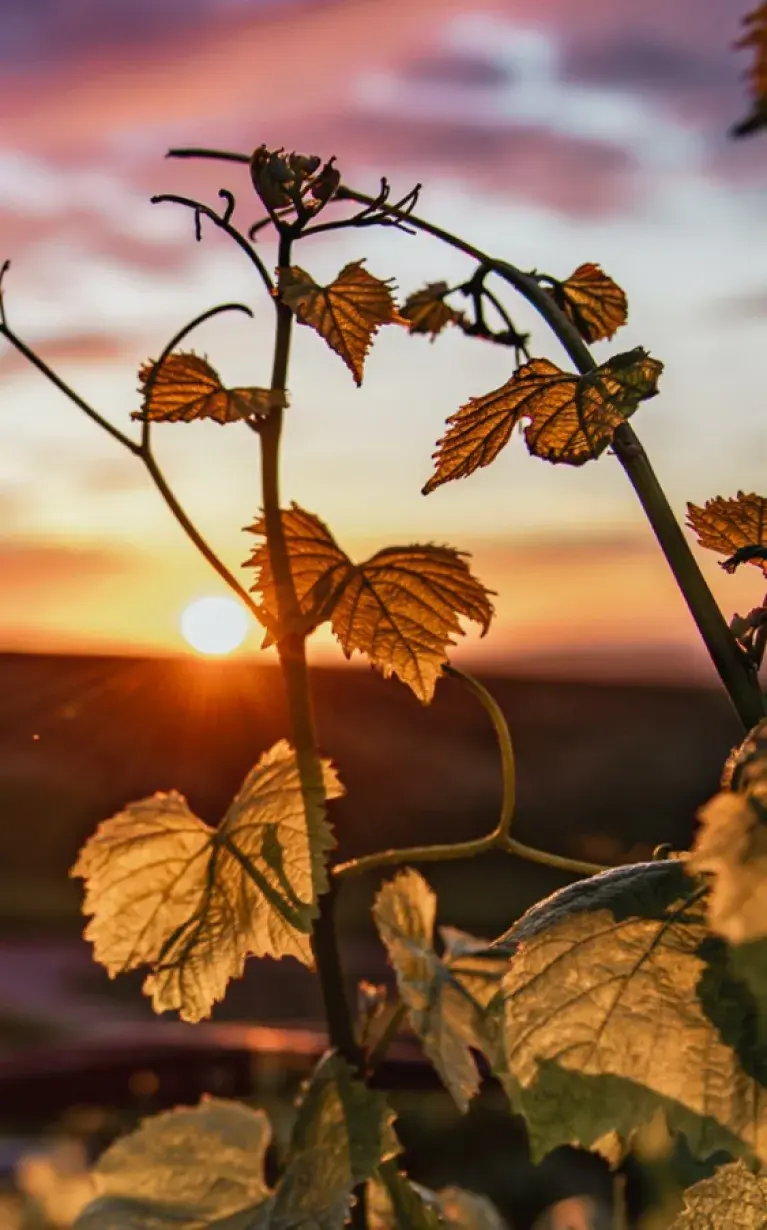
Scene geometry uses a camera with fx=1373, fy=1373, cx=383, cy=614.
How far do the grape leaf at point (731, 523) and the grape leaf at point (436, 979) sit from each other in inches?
10.4

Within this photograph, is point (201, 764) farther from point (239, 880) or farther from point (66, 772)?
point (239, 880)

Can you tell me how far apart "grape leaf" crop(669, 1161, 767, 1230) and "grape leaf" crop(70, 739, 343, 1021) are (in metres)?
0.18

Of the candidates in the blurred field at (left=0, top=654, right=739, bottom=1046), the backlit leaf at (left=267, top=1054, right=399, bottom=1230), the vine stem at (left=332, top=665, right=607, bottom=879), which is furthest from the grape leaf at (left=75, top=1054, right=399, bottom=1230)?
the blurred field at (left=0, top=654, right=739, bottom=1046)

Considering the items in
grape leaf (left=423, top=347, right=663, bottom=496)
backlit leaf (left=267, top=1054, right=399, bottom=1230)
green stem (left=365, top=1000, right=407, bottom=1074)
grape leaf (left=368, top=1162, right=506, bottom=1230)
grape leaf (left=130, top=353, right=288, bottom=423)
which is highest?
grape leaf (left=130, top=353, right=288, bottom=423)

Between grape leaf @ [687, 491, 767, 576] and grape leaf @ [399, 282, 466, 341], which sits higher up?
grape leaf @ [399, 282, 466, 341]

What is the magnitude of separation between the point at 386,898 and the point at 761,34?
0.57 meters

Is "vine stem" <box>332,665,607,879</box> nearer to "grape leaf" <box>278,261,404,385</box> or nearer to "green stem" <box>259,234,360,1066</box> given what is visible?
"green stem" <box>259,234,360,1066</box>

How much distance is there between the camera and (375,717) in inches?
132

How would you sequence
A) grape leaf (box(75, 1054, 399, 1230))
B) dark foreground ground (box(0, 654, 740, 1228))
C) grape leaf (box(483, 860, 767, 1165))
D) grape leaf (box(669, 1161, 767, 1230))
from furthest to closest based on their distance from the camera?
dark foreground ground (box(0, 654, 740, 1228)), grape leaf (box(75, 1054, 399, 1230)), grape leaf (box(669, 1161, 767, 1230)), grape leaf (box(483, 860, 767, 1165))

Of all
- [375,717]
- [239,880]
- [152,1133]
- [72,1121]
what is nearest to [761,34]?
[239,880]

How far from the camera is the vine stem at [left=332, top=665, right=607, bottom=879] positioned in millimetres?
610

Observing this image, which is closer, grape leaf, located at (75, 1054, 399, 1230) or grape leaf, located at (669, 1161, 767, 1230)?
grape leaf, located at (669, 1161, 767, 1230)

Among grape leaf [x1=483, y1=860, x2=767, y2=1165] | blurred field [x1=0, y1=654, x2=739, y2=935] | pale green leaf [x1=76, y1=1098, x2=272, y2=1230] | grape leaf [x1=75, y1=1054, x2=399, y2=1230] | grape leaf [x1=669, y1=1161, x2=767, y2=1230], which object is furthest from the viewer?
blurred field [x1=0, y1=654, x2=739, y2=935]

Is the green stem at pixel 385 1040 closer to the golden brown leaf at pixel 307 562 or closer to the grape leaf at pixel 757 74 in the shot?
the golden brown leaf at pixel 307 562
